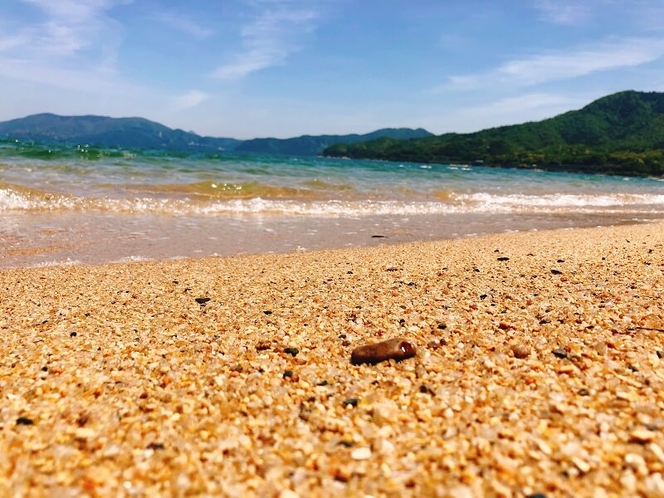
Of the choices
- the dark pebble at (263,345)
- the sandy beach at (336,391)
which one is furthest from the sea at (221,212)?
the dark pebble at (263,345)

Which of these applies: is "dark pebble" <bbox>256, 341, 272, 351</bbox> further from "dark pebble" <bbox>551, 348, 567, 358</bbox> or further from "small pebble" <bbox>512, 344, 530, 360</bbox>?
"dark pebble" <bbox>551, 348, 567, 358</bbox>

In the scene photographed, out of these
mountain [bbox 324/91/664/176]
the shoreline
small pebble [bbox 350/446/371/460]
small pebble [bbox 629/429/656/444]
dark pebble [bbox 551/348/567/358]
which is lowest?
the shoreline

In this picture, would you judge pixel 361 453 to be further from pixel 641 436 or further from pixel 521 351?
pixel 521 351

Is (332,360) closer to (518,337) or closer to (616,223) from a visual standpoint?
(518,337)

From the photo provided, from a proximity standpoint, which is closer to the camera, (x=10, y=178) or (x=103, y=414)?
(x=103, y=414)

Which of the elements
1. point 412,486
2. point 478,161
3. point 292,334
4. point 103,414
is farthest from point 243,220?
point 478,161

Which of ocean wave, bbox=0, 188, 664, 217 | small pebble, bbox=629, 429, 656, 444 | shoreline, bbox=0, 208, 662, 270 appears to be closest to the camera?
small pebble, bbox=629, 429, 656, 444

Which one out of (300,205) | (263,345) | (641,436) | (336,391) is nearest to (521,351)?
(641,436)

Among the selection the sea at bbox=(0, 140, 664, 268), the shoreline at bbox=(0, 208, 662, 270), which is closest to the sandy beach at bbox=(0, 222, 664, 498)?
the shoreline at bbox=(0, 208, 662, 270)
